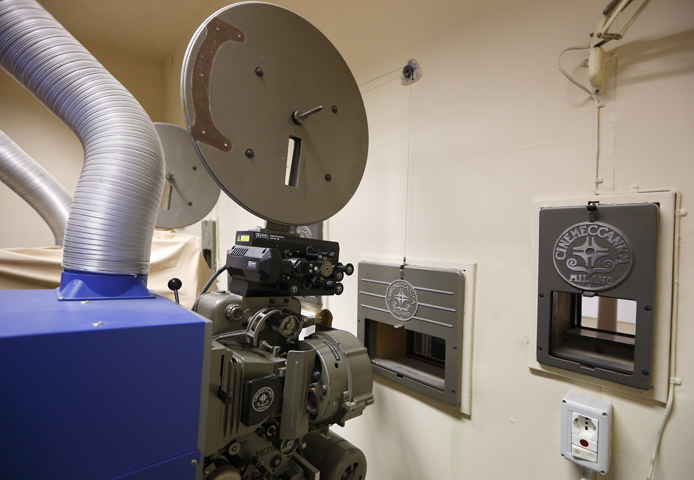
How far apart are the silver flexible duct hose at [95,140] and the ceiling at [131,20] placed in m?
2.35

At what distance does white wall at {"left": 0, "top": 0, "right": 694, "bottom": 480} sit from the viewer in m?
0.82

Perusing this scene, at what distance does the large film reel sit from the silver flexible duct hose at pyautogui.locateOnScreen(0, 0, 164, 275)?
0.60ft

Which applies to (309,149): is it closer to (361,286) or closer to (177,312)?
(177,312)

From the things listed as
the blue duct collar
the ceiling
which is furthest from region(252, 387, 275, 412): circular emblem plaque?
the ceiling

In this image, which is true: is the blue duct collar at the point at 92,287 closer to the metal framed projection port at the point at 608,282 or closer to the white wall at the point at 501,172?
the white wall at the point at 501,172

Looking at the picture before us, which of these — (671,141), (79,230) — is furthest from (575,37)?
(79,230)

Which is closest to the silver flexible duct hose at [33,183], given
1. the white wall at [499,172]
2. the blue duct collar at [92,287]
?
the blue duct collar at [92,287]

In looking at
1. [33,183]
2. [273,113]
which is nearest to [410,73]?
[273,113]

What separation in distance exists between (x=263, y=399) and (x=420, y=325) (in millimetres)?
646

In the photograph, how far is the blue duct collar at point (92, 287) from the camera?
74 centimetres

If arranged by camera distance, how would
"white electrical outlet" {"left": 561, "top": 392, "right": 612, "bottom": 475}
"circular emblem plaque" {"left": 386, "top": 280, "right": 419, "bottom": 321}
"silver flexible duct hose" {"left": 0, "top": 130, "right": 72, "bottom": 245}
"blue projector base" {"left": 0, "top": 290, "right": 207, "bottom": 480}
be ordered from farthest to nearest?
1. "silver flexible duct hose" {"left": 0, "top": 130, "right": 72, "bottom": 245}
2. "circular emblem plaque" {"left": 386, "top": 280, "right": 419, "bottom": 321}
3. "white electrical outlet" {"left": 561, "top": 392, "right": 612, "bottom": 475}
4. "blue projector base" {"left": 0, "top": 290, "right": 207, "bottom": 480}

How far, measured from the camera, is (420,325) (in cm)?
125

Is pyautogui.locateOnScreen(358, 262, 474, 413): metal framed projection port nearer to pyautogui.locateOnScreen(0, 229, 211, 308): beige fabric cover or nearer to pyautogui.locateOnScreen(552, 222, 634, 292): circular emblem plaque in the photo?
pyautogui.locateOnScreen(552, 222, 634, 292): circular emblem plaque

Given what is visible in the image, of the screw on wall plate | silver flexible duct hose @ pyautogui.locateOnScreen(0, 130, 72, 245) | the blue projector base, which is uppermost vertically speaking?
the screw on wall plate
